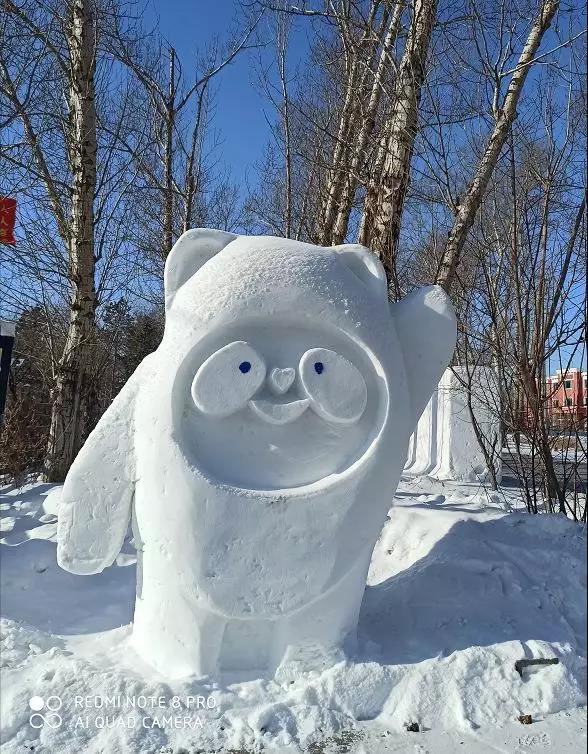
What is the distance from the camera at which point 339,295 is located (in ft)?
8.48

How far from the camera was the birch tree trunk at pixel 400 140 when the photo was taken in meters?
5.08

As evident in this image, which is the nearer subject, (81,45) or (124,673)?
(124,673)

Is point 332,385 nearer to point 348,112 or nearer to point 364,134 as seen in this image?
point 364,134

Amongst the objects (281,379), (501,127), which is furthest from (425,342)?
(501,127)

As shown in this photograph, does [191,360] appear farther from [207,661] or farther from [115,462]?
[207,661]

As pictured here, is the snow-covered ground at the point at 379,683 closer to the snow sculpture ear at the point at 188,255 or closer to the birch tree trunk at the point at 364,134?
the snow sculpture ear at the point at 188,255

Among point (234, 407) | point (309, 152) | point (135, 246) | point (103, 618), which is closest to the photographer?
point (234, 407)

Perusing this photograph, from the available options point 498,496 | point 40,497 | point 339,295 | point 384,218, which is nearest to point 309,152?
point 384,218

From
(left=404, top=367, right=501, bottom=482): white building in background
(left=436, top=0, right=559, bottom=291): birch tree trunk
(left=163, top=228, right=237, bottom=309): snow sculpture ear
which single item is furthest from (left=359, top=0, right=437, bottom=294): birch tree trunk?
(left=404, top=367, right=501, bottom=482): white building in background

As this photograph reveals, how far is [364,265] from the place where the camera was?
2.87 metres

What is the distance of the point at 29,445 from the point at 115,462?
5494 millimetres

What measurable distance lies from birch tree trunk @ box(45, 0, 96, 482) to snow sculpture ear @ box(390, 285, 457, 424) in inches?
162

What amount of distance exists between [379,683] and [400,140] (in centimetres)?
438

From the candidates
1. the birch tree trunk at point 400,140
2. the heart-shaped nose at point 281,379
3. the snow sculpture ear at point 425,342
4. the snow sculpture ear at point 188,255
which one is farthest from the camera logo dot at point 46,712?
the birch tree trunk at point 400,140
